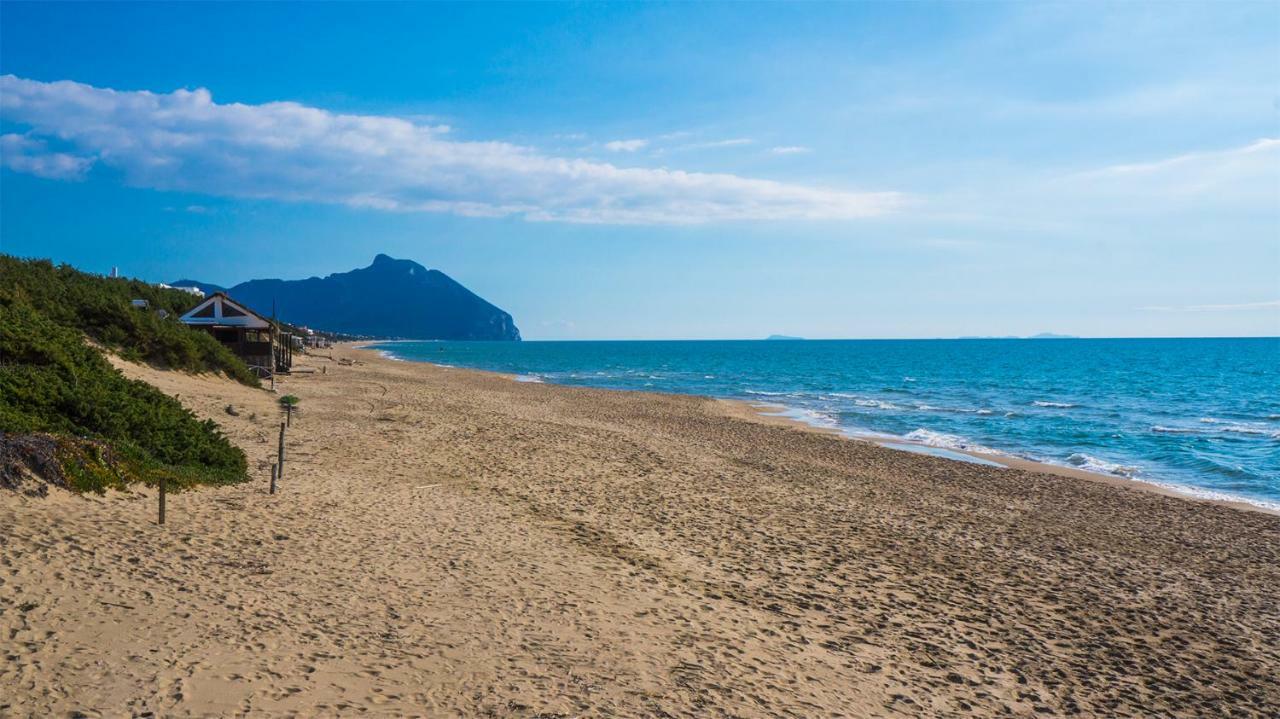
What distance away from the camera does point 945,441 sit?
27.8 metres

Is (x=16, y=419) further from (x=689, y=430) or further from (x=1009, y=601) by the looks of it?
(x=689, y=430)

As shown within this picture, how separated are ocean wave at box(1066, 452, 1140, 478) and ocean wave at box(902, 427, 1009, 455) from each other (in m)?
2.19

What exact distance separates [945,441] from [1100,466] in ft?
18.0

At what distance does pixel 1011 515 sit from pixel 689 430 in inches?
523

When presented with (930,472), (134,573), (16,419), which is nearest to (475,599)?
(134,573)

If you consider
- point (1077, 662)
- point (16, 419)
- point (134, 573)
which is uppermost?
point (16, 419)

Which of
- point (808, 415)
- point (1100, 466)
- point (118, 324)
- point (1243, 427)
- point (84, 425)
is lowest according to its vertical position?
point (1100, 466)

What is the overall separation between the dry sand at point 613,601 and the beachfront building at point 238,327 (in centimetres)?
2092

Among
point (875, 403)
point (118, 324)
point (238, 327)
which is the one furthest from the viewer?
point (875, 403)

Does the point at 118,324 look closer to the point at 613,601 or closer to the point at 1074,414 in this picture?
the point at 613,601

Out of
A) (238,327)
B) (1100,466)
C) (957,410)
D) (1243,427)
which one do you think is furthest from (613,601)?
(1243,427)

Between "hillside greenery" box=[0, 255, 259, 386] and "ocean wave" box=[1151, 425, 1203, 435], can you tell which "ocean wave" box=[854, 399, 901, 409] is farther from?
"hillside greenery" box=[0, 255, 259, 386]

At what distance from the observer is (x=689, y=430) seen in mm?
27125

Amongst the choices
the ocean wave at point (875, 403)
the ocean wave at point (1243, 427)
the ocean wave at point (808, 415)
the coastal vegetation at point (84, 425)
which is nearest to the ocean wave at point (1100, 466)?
the ocean wave at point (808, 415)
